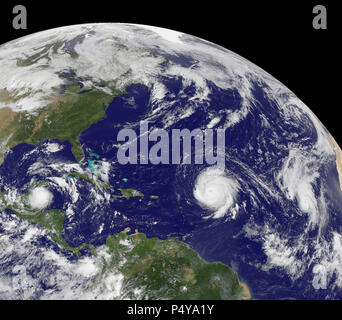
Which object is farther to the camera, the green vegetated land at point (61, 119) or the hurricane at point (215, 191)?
the green vegetated land at point (61, 119)

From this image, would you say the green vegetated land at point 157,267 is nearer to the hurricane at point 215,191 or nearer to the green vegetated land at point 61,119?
the hurricane at point 215,191

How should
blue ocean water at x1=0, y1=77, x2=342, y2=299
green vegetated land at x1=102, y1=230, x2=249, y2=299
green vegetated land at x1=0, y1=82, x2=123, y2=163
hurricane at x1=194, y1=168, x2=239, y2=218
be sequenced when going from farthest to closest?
1. green vegetated land at x1=0, y1=82, x2=123, y2=163
2. hurricane at x1=194, y1=168, x2=239, y2=218
3. blue ocean water at x1=0, y1=77, x2=342, y2=299
4. green vegetated land at x1=102, y1=230, x2=249, y2=299

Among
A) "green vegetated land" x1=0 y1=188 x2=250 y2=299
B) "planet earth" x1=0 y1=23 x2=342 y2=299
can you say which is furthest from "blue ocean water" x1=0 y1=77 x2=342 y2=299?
"green vegetated land" x1=0 y1=188 x2=250 y2=299

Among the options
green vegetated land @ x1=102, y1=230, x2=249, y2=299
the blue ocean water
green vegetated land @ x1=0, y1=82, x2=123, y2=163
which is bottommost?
green vegetated land @ x1=102, y1=230, x2=249, y2=299

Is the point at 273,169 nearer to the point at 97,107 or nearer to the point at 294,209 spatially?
the point at 294,209

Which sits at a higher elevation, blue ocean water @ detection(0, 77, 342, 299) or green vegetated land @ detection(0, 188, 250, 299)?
blue ocean water @ detection(0, 77, 342, 299)

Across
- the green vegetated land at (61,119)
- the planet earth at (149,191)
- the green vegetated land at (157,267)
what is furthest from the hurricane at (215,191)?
the green vegetated land at (61,119)

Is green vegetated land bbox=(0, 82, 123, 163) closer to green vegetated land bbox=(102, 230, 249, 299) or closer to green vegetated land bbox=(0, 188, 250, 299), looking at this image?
green vegetated land bbox=(0, 188, 250, 299)
